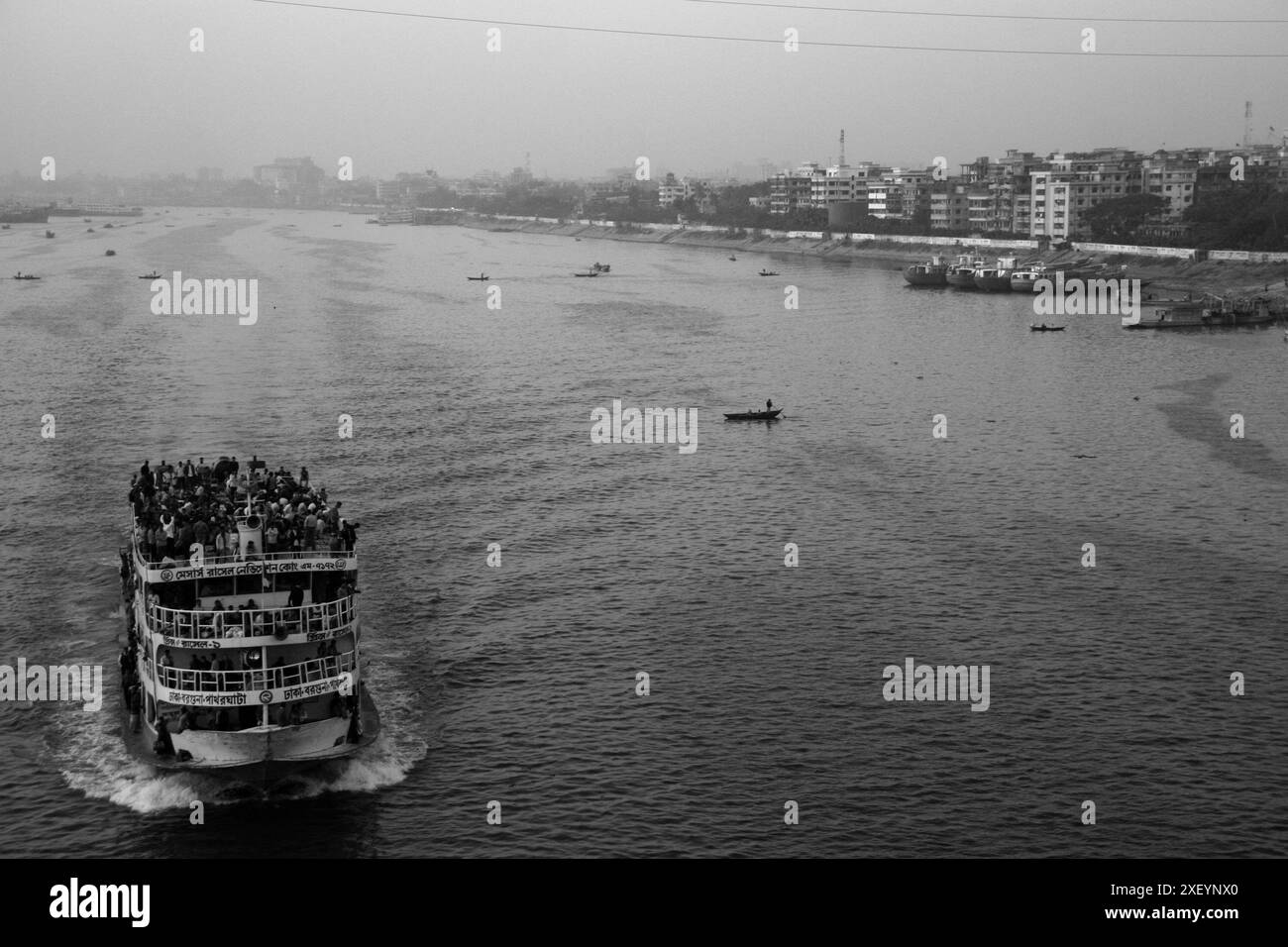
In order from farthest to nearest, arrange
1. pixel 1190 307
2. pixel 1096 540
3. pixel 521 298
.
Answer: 1. pixel 521 298
2. pixel 1190 307
3. pixel 1096 540

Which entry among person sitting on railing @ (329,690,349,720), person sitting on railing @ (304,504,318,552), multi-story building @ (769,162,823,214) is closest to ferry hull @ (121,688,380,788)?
person sitting on railing @ (329,690,349,720)

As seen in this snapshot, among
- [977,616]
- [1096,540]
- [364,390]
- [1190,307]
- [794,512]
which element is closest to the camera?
[977,616]

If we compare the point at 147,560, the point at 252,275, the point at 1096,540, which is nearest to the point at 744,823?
the point at 147,560

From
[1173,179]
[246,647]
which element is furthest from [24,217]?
[246,647]

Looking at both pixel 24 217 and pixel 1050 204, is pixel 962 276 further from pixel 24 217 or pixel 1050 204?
pixel 24 217

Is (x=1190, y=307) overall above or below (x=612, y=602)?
above

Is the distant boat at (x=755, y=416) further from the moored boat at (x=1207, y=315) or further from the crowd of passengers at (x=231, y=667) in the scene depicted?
the moored boat at (x=1207, y=315)

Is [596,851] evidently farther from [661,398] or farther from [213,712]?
[661,398]
